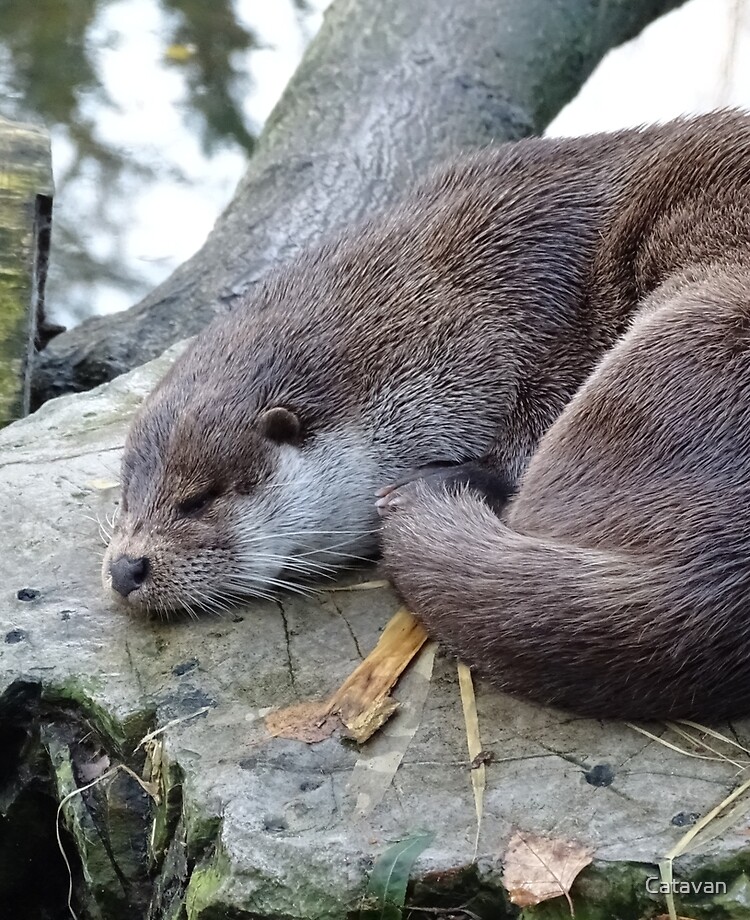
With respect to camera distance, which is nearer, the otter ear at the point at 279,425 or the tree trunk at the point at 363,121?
the otter ear at the point at 279,425

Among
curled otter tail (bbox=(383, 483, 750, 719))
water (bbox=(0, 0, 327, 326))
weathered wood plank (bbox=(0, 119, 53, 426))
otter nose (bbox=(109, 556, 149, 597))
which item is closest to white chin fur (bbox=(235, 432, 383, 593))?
otter nose (bbox=(109, 556, 149, 597))

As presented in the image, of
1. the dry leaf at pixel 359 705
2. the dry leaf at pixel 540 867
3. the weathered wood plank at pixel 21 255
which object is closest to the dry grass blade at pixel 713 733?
the dry leaf at pixel 540 867

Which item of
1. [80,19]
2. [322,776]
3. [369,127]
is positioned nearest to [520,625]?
[322,776]

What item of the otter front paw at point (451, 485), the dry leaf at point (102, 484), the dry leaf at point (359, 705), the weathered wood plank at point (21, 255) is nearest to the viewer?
the dry leaf at point (359, 705)

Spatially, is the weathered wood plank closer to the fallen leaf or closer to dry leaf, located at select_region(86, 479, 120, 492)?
dry leaf, located at select_region(86, 479, 120, 492)

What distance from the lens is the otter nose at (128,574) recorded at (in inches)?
68.4

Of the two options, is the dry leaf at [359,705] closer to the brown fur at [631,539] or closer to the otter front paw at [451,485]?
the brown fur at [631,539]

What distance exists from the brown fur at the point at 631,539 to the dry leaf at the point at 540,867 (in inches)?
8.3

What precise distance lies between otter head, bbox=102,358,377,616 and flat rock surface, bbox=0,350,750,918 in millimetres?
65

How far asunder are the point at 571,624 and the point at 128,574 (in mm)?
733

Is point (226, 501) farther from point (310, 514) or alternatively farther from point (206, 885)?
point (206, 885)

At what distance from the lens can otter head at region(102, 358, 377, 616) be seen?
69.6 inches

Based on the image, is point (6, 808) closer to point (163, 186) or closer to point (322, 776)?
point (322, 776)

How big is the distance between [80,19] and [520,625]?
5832 millimetres
